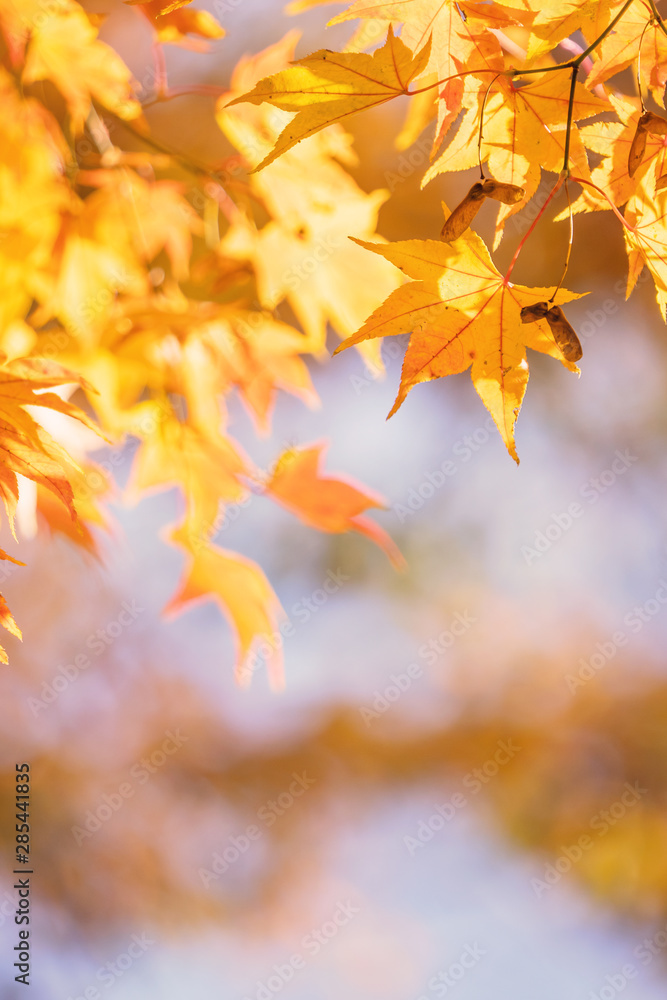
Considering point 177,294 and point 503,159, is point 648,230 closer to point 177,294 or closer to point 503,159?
point 503,159

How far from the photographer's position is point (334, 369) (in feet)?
8.59

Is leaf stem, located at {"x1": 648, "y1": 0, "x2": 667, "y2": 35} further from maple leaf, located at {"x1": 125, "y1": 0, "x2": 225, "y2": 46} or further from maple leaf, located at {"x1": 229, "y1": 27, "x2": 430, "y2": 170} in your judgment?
maple leaf, located at {"x1": 125, "y1": 0, "x2": 225, "y2": 46}

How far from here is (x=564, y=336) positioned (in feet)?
1.32

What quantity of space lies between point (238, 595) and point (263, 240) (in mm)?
545

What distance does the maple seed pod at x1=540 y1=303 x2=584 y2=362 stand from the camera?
0.40 metres

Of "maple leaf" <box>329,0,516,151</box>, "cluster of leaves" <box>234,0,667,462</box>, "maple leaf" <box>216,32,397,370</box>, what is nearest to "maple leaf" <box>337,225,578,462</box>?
"cluster of leaves" <box>234,0,667,462</box>

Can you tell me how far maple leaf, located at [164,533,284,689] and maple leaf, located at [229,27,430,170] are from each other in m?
0.71

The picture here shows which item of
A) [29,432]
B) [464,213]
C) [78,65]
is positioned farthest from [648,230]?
[78,65]

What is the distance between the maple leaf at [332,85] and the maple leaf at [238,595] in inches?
28.1

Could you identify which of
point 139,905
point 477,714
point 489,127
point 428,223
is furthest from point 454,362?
point 139,905

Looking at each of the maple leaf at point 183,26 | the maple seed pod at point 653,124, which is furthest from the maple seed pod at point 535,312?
the maple leaf at point 183,26

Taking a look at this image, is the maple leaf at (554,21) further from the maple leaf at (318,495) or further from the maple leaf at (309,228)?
the maple leaf at (318,495)

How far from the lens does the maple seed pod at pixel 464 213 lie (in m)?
0.40

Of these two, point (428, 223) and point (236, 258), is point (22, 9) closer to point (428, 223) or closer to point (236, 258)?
point (236, 258)
